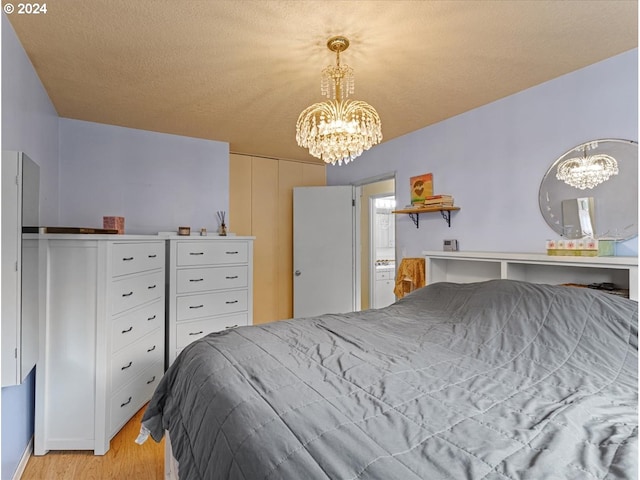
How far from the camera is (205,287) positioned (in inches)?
120

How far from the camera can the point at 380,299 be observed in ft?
15.4

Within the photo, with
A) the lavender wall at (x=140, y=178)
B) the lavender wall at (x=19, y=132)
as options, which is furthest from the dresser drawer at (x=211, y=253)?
the lavender wall at (x=19, y=132)

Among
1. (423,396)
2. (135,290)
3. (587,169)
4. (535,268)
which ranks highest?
(587,169)

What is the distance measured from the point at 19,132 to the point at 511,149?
3.08 metres

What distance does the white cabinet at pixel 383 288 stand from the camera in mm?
4668

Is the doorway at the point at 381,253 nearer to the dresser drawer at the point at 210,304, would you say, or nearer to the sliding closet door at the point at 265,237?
the sliding closet door at the point at 265,237

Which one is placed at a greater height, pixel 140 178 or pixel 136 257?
pixel 140 178

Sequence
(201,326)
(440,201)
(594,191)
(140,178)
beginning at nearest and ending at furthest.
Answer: (594,191), (440,201), (201,326), (140,178)

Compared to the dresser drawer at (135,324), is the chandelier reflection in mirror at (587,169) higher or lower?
higher

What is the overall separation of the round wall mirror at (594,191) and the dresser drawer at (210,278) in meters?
2.49

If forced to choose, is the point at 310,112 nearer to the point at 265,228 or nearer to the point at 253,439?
the point at 253,439

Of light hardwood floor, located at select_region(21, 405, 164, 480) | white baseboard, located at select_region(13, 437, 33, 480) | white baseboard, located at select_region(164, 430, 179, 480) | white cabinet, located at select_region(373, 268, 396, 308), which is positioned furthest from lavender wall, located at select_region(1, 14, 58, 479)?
white cabinet, located at select_region(373, 268, 396, 308)

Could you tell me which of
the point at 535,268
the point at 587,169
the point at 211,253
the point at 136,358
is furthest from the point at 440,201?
the point at 136,358

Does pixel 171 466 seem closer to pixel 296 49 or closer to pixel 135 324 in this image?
pixel 135 324
